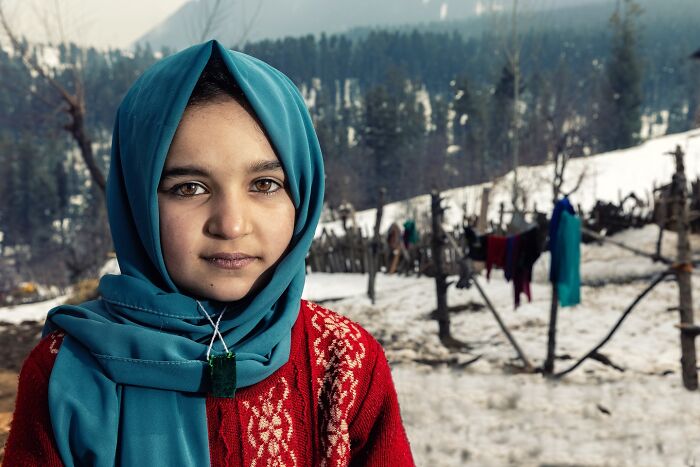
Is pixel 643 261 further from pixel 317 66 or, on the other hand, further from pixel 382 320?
pixel 317 66

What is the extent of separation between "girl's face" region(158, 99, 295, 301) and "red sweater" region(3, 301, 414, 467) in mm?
223

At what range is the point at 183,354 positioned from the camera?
96cm

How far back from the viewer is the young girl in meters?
0.93

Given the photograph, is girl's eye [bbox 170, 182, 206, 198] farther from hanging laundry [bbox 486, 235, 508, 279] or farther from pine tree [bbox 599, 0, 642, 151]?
pine tree [bbox 599, 0, 642, 151]

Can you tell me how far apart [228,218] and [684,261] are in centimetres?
497

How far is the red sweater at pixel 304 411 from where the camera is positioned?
933 mm

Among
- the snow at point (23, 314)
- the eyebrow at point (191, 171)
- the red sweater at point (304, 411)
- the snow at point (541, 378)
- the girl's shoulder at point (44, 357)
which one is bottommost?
the snow at point (23, 314)

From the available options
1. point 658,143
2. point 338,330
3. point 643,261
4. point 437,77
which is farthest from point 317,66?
point 338,330

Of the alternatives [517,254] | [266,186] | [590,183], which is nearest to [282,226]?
[266,186]

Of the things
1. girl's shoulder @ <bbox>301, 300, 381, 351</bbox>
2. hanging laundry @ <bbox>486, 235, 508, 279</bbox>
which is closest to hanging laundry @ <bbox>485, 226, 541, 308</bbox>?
hanging laundry @ <bbox>486, 235, 508, 279</bbox>

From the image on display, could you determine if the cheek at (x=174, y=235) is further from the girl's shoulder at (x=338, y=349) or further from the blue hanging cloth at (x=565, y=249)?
the blue hanging cloth at (x=565, y=249)

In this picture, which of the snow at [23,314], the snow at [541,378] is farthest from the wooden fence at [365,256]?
the snow at [23,314]

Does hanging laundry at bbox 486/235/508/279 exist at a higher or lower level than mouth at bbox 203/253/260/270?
lower

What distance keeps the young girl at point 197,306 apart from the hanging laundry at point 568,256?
4191 millimetres
